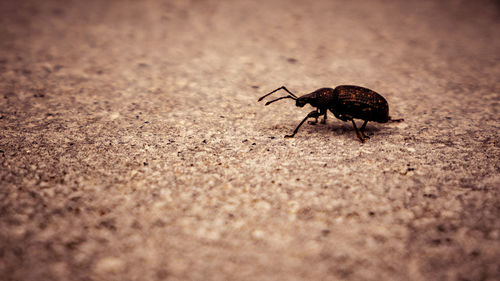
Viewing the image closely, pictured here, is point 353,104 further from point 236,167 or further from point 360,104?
point 236,167

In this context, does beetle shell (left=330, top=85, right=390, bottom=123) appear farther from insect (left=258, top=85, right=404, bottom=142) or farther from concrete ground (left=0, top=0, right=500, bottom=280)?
concrete ground (left=0, top=0, right=500, bottom=280)

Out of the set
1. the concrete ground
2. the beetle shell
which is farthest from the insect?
the concrete ground

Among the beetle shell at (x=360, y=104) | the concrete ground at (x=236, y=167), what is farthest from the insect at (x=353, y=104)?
the concrete ground at (x=236, y=167)

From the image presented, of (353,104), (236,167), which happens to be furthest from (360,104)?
(236,167)

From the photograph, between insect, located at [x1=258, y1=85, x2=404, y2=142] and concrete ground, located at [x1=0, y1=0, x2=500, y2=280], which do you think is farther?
insect, located at [x1=258, y1=85, x2=404, y2=142]

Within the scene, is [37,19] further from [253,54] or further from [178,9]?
[253,54]

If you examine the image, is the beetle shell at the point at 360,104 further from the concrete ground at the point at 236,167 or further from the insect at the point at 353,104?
the concrete ground at the point at 236,167
